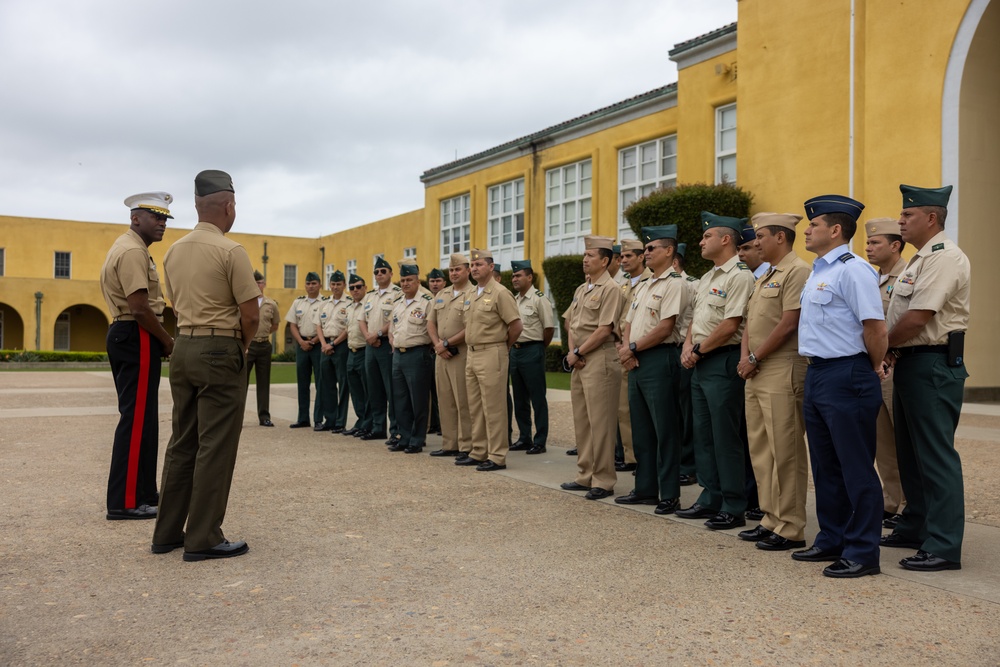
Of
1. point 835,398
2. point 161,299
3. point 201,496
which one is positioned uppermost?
point 161,299

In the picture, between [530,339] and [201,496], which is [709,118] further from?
[201,496]

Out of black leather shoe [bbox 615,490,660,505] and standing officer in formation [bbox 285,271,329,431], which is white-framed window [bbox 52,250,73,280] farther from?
black leather shoe [bbox 615,490,660,505]

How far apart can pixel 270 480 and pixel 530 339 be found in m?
3.69

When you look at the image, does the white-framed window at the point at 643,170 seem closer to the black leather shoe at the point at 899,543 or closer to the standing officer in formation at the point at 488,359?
the standing officer in formation at the point at 488,359

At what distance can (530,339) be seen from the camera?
9.71 m

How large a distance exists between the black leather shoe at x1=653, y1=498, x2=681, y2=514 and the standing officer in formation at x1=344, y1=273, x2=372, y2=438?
16.3 feet

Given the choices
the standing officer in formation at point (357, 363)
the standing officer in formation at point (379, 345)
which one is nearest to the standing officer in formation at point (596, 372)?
the standing officer in formation at point (379, 345)

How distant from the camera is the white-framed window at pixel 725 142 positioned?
19.7 m

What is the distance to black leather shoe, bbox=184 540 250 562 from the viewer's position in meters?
4.59

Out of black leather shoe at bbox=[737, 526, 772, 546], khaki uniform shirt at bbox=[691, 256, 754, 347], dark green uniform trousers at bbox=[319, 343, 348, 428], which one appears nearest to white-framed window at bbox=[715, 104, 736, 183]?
dark green uniform trousers at bbox=[319, 343, 348, 428]

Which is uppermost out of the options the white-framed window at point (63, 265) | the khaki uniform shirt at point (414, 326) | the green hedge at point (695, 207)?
the white-framed window at point (63, 265)

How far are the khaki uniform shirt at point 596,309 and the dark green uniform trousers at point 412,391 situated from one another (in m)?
2.59

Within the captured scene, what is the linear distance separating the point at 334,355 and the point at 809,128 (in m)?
11.1

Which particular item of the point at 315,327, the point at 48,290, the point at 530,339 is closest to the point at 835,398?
the point at 530,339
